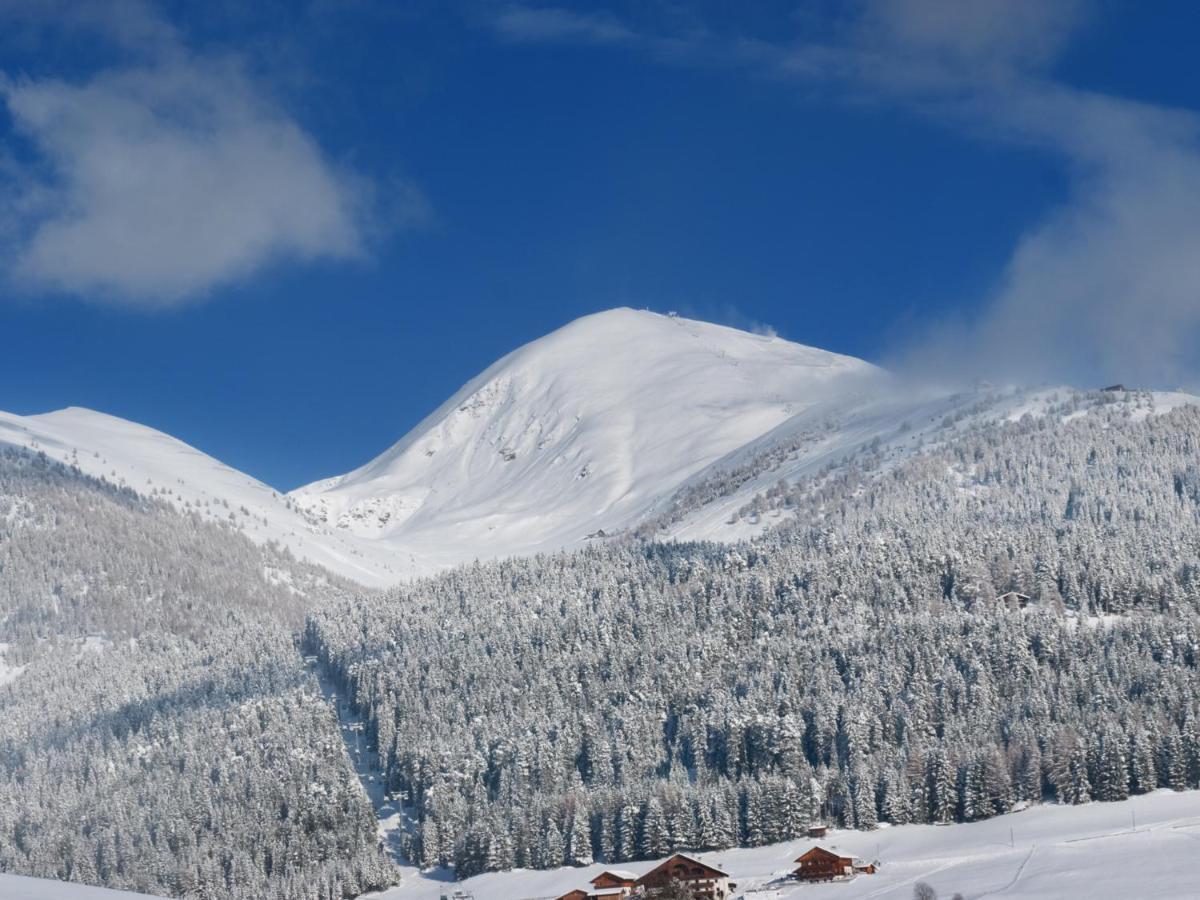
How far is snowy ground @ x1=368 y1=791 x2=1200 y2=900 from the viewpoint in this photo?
114500mm

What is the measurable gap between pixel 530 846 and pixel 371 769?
135ft

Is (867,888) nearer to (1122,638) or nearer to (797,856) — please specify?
(797,856)

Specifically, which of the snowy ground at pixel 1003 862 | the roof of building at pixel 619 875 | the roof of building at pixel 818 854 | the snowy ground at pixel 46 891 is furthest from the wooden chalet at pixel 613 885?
the snowy ground at pixel 46 891

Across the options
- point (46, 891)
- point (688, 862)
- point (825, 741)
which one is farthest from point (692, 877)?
point (46, 891)

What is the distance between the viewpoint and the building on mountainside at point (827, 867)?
136 meters

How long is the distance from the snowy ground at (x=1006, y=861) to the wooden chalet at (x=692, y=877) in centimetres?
190

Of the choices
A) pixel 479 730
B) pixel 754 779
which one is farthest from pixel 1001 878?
pixel 479 730

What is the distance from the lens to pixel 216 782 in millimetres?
193875

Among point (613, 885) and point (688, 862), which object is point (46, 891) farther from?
point (613, 885)

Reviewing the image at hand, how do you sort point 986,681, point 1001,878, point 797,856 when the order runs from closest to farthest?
point 1001,878, point 797,856, point 986,681

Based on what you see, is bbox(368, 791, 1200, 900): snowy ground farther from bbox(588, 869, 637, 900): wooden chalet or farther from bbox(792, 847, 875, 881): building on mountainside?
bbox(588, 869, 637, 900): wooden chalet

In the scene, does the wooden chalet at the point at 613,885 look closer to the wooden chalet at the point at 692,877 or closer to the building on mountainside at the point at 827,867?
the wooden chalet at the point at 692,877

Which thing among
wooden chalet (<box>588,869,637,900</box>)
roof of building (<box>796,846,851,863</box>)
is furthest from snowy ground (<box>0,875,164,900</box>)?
roof of building (<box>796,846,851,863</box>)

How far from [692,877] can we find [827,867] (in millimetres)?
11492
